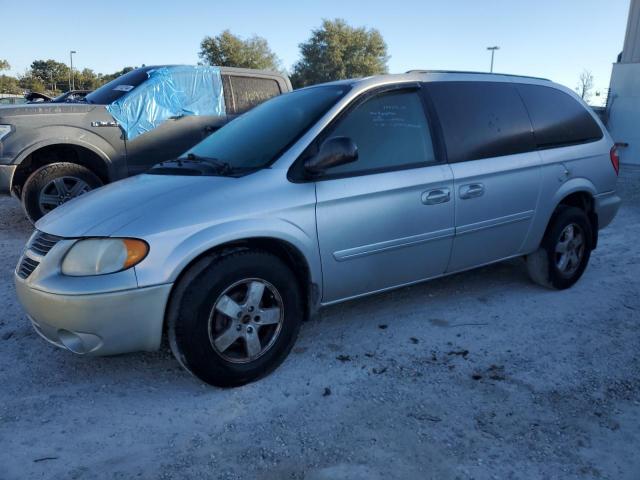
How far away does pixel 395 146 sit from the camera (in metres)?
3.35

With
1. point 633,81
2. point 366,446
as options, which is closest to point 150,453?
point 366,446

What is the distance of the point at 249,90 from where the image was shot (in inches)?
285

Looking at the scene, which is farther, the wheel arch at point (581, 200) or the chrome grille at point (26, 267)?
the wheel arch at point (581, 200)

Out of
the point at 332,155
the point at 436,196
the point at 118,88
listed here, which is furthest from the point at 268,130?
the point at 118,88

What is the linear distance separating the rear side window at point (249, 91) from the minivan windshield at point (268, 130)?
345 centimetres

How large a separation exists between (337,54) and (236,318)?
46.6 meters

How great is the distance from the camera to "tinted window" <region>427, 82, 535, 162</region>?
3568 millimetres

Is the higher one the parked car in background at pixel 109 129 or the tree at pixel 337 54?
the tree at pixel 337 54

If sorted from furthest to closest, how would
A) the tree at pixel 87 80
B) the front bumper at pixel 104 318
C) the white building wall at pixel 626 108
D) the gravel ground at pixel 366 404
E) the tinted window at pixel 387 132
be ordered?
the tree at pixel 87 80 → the white building wall at pixel 626 108 → the tinted window at pixel 387 132 → the front bumper at pixel 104 318 → the gravel ground at pixel 366 404

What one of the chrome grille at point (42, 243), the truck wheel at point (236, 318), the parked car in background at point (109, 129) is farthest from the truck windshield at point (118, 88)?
the truck wheel at point (236, 318)

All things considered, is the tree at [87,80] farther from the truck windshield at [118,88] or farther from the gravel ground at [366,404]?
the gravel ground at [366,404]

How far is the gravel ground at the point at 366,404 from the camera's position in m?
2.26

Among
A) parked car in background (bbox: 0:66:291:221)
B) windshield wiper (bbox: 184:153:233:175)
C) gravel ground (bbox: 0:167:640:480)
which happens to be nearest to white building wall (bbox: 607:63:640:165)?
parked car in background (bbox: 0:66:291:221)

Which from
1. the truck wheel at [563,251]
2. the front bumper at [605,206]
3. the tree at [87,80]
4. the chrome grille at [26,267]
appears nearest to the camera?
the chrome grille at [26,267]
